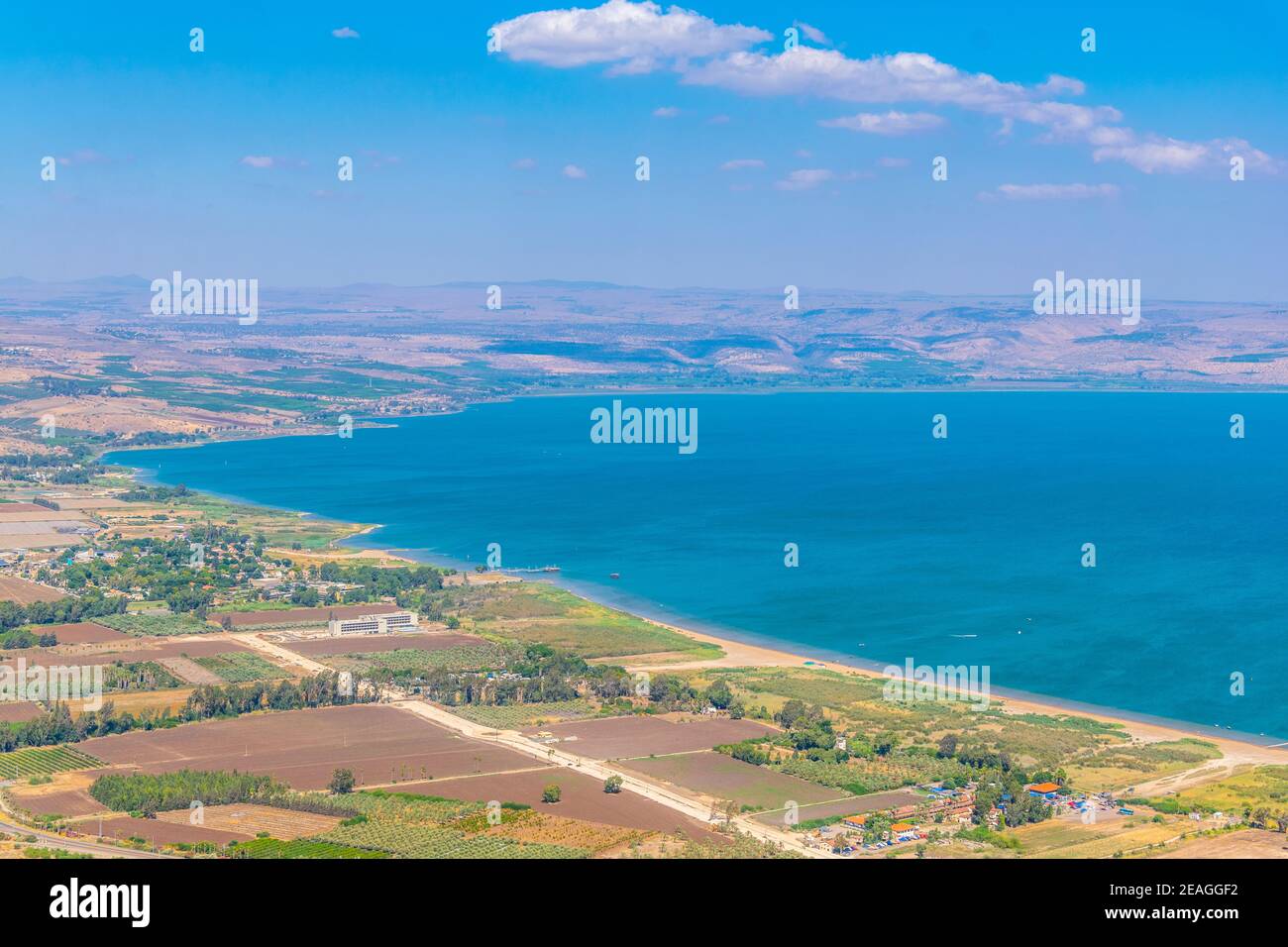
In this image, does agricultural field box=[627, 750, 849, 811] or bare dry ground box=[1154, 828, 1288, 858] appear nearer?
bare dry ground box=[1154, 828, 1288, 858]

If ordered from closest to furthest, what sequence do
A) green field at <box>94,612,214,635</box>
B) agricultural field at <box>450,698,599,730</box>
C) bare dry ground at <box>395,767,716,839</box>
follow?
bare dry ground at <box>395,767,716,839</box> < agricultural field at <box>450,698,599,730</box> < green field at <box>94,612,214,635</box>

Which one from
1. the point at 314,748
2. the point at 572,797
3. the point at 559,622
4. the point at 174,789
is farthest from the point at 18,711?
the point at 559,622

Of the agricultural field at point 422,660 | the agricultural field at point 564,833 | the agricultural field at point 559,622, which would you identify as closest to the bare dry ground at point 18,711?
the agricultural field at point 422,660

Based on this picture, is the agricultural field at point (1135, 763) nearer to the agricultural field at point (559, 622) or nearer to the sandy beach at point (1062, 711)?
the sandy beach at point (1062, 711)

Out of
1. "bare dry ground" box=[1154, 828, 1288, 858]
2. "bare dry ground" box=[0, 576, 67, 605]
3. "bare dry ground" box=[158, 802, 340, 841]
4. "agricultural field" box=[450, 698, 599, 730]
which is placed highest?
"bare dry ground" box=[0, 576, 67, 605]

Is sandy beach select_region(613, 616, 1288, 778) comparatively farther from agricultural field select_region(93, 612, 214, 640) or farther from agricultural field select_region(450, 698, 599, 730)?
agricultural field select_region(93, 612, 214, 640)

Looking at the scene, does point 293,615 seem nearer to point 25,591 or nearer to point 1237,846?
point 25,591

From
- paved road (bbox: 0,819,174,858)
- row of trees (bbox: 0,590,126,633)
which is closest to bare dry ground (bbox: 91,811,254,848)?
paved road (bbox: 0,819,174,858)
